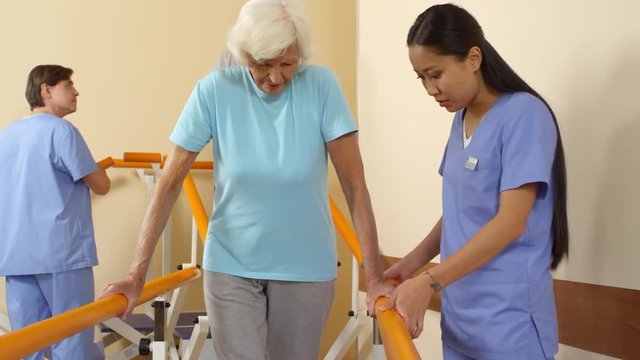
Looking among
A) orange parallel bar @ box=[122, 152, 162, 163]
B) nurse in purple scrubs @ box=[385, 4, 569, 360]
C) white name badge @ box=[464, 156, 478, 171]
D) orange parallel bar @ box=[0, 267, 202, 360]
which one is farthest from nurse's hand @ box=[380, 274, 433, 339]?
orange parallel bar @ box=[122, 152, 162, 163]

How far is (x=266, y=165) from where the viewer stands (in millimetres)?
1659

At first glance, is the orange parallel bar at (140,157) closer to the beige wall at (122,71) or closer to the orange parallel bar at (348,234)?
the beige wall at (122,71)

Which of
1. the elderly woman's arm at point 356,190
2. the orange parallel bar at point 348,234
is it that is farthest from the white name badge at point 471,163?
the orange parallel bar at point 348,234

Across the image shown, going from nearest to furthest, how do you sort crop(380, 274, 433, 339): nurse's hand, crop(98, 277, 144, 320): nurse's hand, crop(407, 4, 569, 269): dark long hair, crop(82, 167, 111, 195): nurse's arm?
crop(380, 274, 433, 339): nurse's hand, crop(407, 4, 569, 269): dark long hair, crop(98, 277, 144, 320): nurse's hand, crop(82, 167, 111, 195): nurse's arm

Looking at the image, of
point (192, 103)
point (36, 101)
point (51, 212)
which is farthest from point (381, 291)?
point (36, 101)

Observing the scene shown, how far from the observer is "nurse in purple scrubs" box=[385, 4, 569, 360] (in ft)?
4.20

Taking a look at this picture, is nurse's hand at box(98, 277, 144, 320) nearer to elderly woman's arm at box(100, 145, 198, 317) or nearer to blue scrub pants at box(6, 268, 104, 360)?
elderly woman's arm at box(100, 145, 198, 317)

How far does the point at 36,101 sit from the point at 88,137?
767 millimetres

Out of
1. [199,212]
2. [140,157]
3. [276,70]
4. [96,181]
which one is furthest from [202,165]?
[276,70]

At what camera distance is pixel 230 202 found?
5.58 feet

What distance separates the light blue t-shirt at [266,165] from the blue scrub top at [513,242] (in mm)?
409

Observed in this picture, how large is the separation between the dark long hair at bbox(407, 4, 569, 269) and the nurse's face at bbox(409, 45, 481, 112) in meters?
0.01

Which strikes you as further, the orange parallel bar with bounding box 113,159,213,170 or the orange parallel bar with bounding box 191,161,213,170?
the orange parallel bar with bounding box 191,161,213,170

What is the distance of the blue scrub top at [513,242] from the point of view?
1317mm
